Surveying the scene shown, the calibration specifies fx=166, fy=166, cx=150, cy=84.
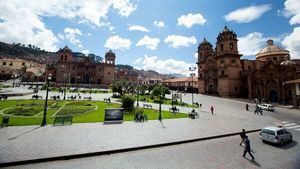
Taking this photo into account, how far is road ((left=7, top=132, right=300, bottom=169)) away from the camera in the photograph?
7840mm

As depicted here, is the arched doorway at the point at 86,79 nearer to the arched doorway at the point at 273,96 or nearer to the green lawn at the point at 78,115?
the green lawn at the point at 78,115

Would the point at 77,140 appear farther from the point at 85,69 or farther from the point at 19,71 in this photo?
the point at 19,71

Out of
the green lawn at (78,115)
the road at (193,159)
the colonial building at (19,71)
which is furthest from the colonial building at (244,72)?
the colonial building at (19,71)

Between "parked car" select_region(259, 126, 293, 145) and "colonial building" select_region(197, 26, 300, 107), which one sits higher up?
"colonial building" select_region(197, 26, 300, 107)

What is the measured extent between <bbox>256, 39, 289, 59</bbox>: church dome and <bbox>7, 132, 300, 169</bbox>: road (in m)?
58.0

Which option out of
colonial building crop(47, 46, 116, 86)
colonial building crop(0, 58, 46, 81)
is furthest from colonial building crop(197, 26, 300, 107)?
colonial building crop(0, 58, 46, 81)

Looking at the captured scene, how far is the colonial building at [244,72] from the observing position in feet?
130

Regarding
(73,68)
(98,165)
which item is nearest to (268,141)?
(98,165)

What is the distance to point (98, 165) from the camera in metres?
7.82

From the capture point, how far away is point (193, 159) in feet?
28.4

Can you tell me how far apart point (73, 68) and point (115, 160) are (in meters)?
76.0

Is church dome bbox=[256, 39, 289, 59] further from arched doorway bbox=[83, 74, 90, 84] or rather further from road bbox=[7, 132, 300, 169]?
arched doorway bbox=[83, 74, 90, 84]

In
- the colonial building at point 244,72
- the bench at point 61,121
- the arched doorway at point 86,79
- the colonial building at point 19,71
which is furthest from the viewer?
the colonial building at point 19,71

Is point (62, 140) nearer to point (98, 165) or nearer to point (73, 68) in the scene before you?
point (98, 165)
